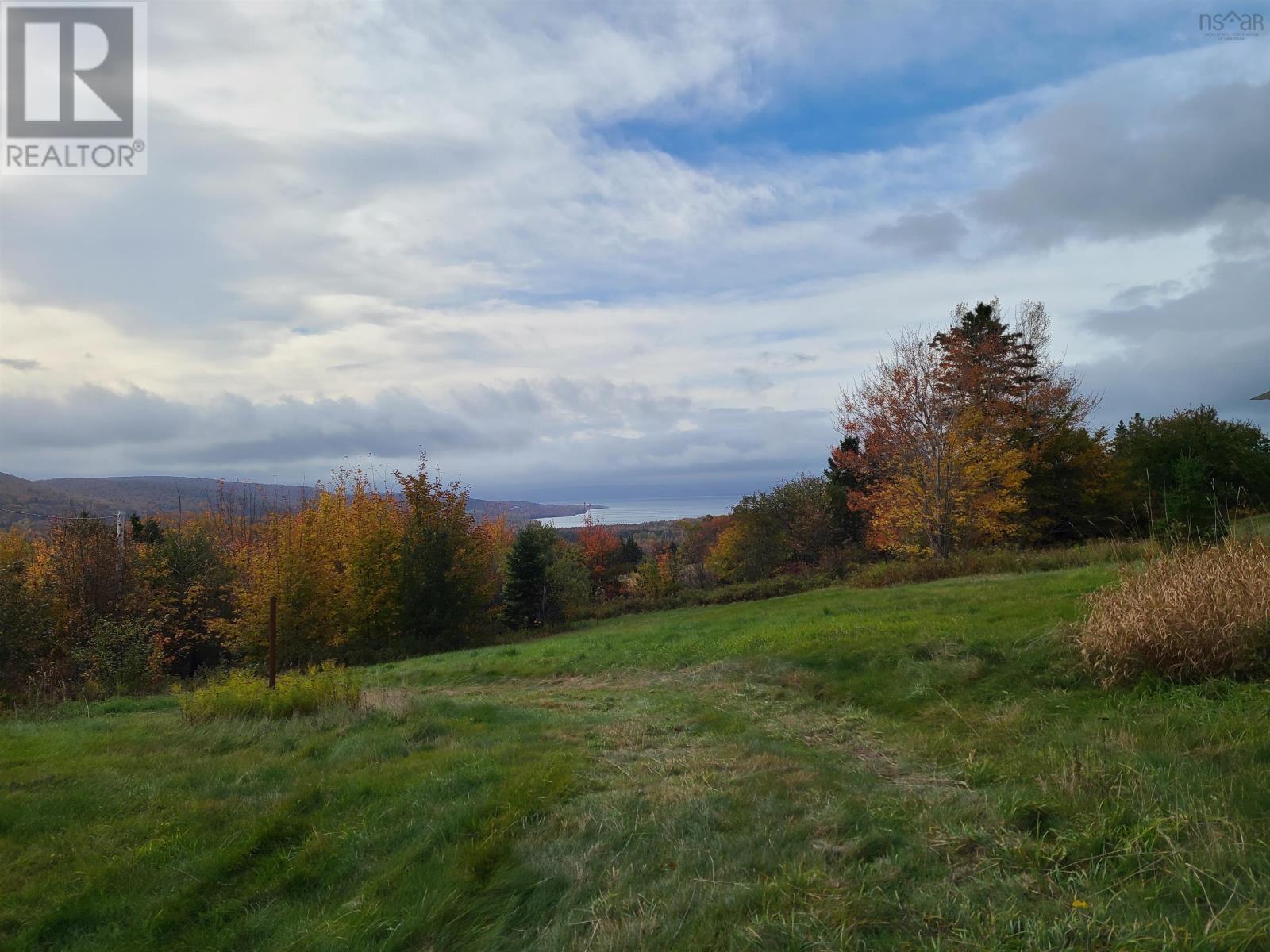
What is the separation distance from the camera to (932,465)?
81.2ft

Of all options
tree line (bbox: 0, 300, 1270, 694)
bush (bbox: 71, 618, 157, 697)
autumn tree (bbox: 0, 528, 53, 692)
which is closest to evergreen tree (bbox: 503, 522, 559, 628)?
tree line (bbox: 0, 300, 1270, 694)

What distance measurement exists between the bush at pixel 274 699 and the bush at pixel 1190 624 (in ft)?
27.6

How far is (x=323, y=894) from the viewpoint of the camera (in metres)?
4.08

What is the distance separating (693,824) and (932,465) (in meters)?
23.1

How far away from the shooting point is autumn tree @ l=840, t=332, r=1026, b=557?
2436cm

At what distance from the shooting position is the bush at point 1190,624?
567cm

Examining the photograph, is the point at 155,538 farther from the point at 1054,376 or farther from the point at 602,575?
the point at 1054,376

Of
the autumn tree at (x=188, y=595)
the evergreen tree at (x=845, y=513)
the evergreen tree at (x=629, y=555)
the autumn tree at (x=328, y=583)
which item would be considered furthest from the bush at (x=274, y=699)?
the evergreen tree at (x=629, y=555)

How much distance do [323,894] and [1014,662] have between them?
6.71 meters

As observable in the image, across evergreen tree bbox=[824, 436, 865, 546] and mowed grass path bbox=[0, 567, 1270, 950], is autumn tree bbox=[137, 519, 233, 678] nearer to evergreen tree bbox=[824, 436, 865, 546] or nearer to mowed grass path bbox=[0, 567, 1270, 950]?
mowed grass path bbox=[0, 567, 1270, 950]

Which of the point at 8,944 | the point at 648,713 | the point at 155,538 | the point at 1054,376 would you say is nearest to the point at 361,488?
the point at 155,538

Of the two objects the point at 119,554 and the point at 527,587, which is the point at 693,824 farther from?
the point at 527,587

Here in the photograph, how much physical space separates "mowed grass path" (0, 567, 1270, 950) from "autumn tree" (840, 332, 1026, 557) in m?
17.3

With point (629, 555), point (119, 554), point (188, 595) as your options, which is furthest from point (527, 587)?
point (629, 555)
